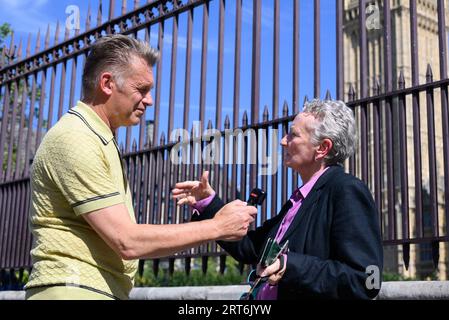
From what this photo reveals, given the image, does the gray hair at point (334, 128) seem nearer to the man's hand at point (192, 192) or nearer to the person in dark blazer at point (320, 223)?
the person in dark blazer at point (320, 223)

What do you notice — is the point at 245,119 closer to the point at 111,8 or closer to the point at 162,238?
the point at 111,8

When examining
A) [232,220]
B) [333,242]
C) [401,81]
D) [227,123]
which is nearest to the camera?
[232,220]

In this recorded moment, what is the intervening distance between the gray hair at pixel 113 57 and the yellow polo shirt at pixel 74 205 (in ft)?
0.62

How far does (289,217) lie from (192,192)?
1.57 feet

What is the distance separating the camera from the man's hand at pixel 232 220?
6.97 feet

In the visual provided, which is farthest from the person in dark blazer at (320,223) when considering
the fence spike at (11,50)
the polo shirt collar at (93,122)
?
the fence spike at (11,50)

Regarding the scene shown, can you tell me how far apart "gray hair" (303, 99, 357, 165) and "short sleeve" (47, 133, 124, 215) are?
40.2 inches

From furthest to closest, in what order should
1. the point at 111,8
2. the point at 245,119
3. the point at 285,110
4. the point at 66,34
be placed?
1. the point at 66,34
2. the point at 111,8
3. the point at 245,119
4. the point at 285,110

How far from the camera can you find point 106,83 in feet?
7.45

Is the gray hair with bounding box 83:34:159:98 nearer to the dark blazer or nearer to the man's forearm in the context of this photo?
the man's forearm

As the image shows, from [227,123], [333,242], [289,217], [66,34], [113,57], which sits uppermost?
[66,34]

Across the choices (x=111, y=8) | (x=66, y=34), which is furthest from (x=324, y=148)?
(x=66, y=34)
